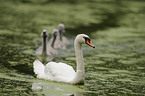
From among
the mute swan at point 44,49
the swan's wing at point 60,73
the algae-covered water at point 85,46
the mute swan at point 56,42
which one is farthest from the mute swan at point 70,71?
the mute swan at point 56,42

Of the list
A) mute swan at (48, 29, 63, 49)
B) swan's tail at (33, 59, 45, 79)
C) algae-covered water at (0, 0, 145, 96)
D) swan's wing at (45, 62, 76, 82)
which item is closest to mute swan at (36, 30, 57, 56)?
algae-covered water at (0, 0, 145, 96)

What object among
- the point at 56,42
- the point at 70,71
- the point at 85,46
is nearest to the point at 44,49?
the point at 56,42

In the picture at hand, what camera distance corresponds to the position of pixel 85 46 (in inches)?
753

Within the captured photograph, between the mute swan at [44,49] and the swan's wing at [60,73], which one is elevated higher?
the mute swan at [44,49]

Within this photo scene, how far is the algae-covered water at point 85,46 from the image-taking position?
1127 cm

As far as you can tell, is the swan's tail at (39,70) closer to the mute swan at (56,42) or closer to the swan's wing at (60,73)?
the swan's wing at (60,73)

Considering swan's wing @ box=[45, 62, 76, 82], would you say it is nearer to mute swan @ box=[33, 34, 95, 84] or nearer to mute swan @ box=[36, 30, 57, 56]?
mute swan @ box=[33, 34, 95, 84]

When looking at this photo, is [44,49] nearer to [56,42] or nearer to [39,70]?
[56,42]

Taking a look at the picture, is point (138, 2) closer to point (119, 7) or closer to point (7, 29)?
point (119, 7)

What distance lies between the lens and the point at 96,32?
77.7 feet

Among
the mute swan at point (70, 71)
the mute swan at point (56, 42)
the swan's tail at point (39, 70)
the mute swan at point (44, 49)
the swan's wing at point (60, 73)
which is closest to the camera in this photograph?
the mute swan at point (70, 71)

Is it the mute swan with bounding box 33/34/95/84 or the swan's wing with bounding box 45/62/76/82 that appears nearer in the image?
the mute swan with bounding box 33/34/95/84

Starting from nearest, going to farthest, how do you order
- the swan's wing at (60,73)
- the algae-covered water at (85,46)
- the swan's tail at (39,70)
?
the algae-covered water at (85,46), the swan's wing at (60,73), the swan's tail at (39,70)

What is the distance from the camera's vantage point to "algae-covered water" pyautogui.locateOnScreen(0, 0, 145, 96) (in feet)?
37.0
